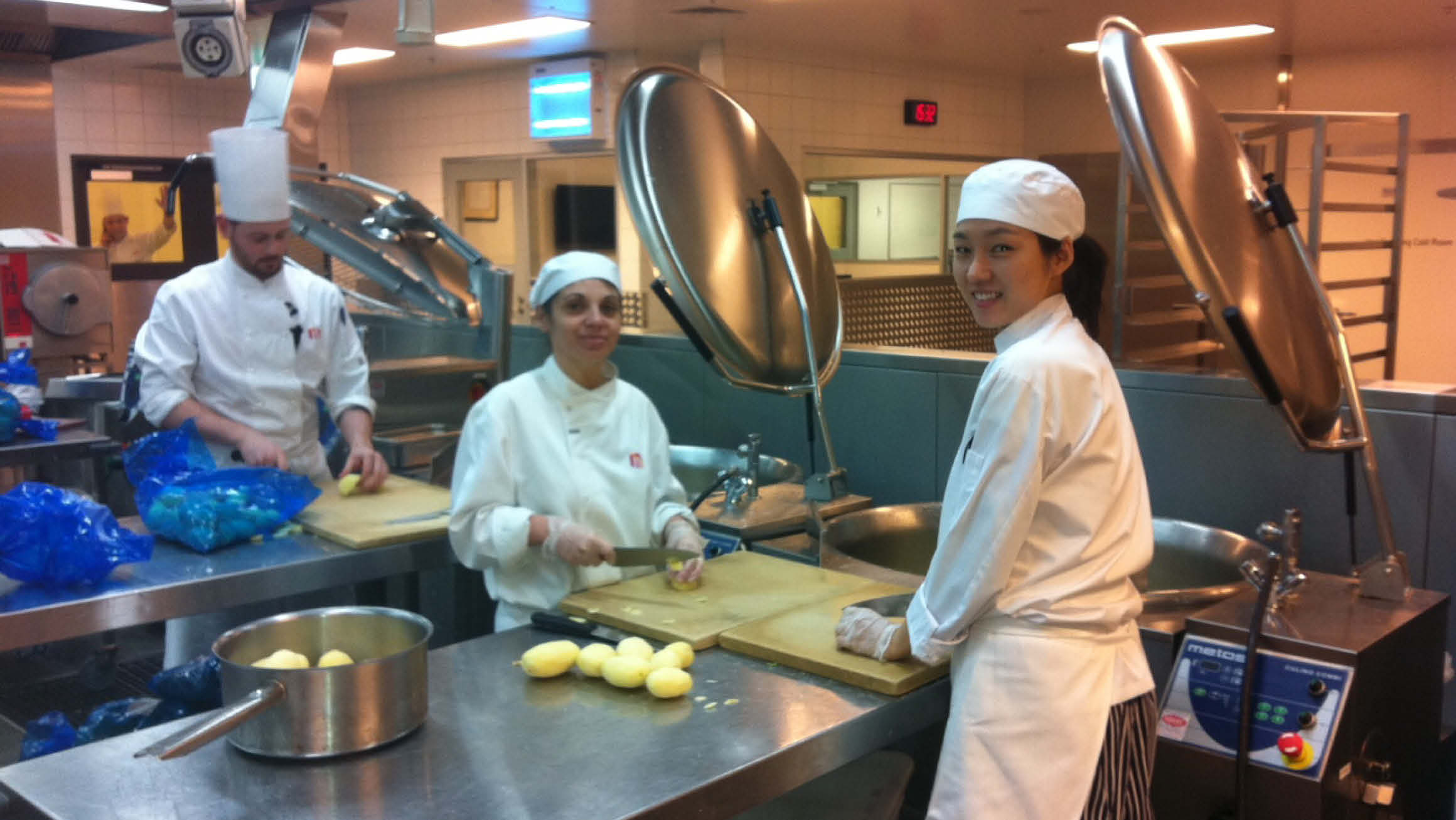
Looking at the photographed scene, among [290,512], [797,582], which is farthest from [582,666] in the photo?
[290,512]

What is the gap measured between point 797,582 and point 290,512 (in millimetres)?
1071

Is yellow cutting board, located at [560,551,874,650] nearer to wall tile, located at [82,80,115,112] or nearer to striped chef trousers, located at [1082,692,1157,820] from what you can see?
striped chef trousers, located at [1082,692,1157,820]

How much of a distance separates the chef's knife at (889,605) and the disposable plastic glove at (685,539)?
29 centimetres

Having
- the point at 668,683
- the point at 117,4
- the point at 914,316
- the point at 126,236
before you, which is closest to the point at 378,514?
the point at 668,683

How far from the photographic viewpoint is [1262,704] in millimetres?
1848

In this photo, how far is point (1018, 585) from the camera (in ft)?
5.28

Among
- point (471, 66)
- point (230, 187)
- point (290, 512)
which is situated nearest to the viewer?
point (290, 512)

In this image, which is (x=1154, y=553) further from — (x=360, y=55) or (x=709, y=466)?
(x=360, y=55)

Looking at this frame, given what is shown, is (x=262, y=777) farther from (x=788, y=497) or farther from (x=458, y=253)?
(x=458, y=253)

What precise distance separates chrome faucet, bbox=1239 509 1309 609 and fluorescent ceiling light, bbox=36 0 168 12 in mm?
3553

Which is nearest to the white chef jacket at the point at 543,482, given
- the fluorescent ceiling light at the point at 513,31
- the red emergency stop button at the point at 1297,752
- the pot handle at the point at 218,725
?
the pot handle at the point at 218,725

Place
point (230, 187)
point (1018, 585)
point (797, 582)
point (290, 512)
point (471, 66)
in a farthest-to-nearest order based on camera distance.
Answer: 1. point (471, 66)
2. point (230, 187)
3. point (290, 512)
4. point (797, 582)
5. point (1018, 585)

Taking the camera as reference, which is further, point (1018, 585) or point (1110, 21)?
point (1110, 21)

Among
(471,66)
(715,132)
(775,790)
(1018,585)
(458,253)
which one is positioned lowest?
(775,790)
